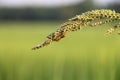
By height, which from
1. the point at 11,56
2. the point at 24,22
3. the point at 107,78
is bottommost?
the point at 107,78

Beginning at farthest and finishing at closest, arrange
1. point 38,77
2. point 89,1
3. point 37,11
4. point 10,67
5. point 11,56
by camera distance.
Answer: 1. point 37,11
2. point 89,1
3. point 11,56
4. point 10,67
5. point 38,77

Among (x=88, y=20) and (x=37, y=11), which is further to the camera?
(x=37, y=11)

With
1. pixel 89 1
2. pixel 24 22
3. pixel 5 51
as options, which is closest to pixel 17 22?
pixel 24 22

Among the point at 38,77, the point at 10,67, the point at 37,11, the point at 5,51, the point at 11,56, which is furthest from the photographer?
the point at 37,11

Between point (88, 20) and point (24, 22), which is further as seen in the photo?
point (24, 22)

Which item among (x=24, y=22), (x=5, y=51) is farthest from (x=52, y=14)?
(x=5, y=51)

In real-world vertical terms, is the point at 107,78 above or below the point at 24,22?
below

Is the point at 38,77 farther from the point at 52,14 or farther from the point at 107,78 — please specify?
the point at 52,14

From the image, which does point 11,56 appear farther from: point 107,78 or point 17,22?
point 17,22

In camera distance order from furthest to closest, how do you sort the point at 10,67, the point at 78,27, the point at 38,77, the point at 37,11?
the point at 37,11, the point at 10,67, the point at 38,77, the point at 78,27
